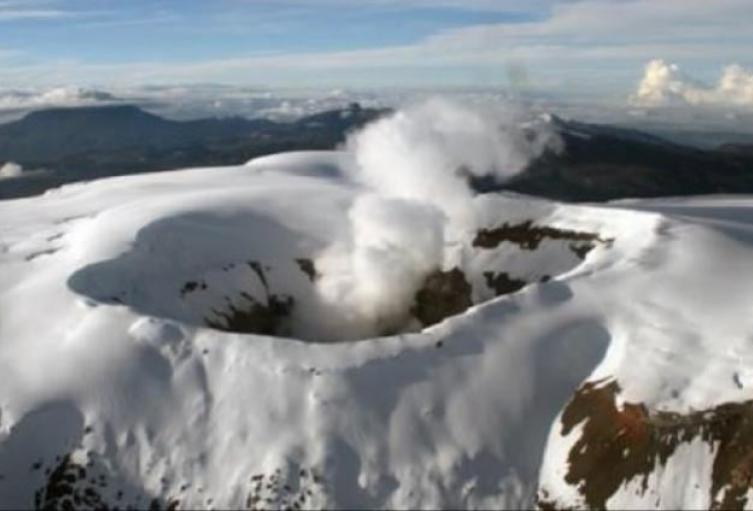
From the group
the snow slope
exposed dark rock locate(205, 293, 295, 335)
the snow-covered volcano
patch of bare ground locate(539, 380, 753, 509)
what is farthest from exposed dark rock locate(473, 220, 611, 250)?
patch of bare ground locate(539, 380, 753, 509)

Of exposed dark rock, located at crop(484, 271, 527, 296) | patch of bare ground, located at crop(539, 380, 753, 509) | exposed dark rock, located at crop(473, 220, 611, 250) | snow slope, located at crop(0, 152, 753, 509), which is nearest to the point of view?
patch of bare ground, located at crop(539, 380, 753, 509)

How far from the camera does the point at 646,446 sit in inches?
1759

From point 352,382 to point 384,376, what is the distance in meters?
1.71

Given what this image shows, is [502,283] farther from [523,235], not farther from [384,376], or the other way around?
[384,376]

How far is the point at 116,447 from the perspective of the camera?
4619 centimetres

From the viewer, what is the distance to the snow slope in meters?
44.6

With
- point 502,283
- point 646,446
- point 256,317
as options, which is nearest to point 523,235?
point 502,283

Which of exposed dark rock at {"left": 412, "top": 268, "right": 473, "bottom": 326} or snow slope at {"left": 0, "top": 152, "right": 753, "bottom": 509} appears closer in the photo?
snow slope at {"left": 0, "top": 152, "right": 753, "bottom": 509}

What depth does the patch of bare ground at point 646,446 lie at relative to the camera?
1671 inches

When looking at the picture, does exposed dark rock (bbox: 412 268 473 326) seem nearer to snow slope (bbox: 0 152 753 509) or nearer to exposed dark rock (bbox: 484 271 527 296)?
exposed dark rock (bbox: 484 271 527 296)

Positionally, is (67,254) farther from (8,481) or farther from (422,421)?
(422,421)

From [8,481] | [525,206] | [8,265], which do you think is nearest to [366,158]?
[525,206]

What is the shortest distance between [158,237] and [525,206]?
26530 mm

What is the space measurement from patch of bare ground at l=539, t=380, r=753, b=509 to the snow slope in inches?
9.7
